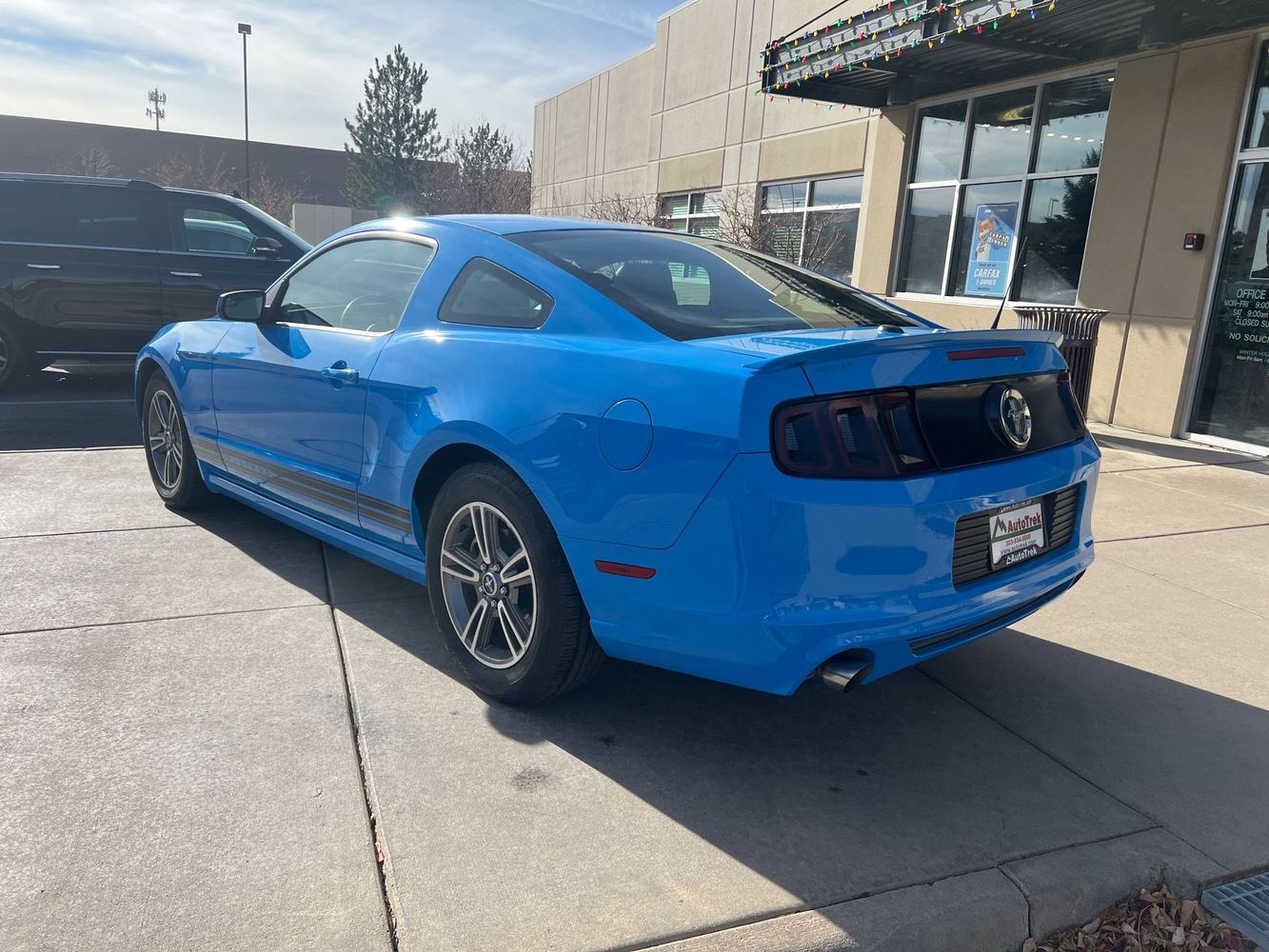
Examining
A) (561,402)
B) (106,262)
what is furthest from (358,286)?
(106,262)

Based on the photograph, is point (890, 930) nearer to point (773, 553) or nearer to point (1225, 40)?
point (773, 553)

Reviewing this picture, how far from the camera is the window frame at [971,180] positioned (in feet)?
32.4

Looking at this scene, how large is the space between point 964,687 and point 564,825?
1686 millimetres

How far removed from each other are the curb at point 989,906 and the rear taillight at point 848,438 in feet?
3.36

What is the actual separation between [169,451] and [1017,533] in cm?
433

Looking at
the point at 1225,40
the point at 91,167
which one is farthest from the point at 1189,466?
the point at 91,167

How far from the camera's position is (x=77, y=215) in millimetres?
8844

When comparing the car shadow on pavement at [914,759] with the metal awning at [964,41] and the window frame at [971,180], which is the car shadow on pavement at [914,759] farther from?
the metal awning at [964,41]

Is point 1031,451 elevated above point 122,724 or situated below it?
above

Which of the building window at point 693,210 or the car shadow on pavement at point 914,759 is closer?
the car shadow on pavement at point 914,759

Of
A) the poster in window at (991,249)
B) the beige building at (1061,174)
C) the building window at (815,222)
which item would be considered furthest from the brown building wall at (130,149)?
the poster in window at (991,249)

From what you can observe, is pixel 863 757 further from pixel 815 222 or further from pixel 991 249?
pixel 815 222

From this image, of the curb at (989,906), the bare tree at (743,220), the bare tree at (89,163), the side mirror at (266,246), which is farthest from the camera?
the bare tree at (89,163)

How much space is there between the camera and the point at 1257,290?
808 cm
